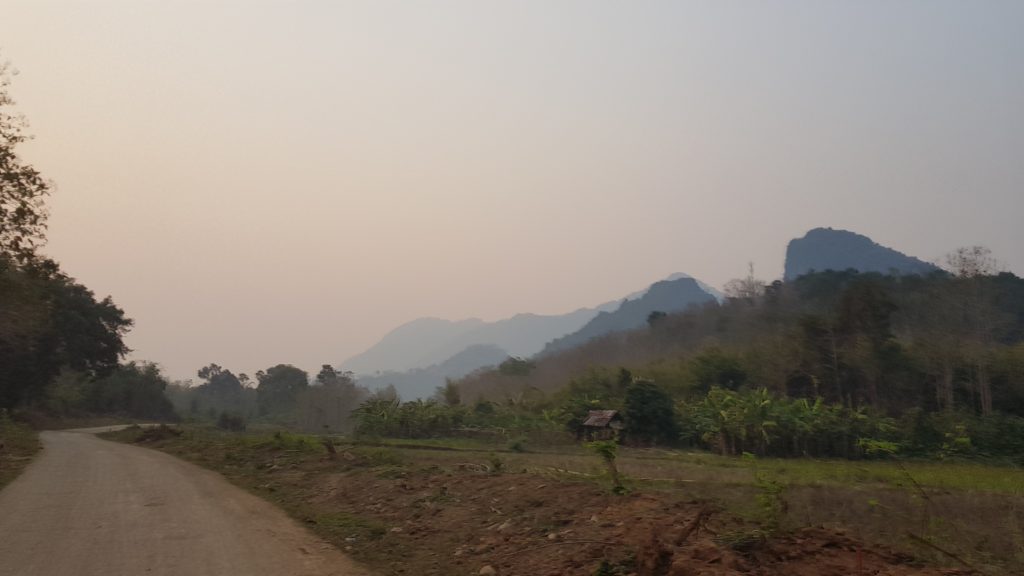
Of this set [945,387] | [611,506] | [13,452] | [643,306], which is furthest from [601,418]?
[643,306]

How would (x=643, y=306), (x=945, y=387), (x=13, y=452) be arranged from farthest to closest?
(x=643, y=306) < (x=945, y=387) < (x=13, y=452)

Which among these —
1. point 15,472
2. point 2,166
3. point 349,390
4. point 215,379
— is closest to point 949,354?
point 15,472

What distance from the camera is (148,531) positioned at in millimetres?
8516

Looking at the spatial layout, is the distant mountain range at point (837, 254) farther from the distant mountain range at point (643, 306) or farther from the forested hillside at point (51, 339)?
the forested hillside at point (51, 339)

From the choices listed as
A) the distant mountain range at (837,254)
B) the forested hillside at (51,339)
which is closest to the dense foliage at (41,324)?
the forested hillside at (51,339)

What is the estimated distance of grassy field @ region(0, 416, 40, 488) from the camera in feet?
46.9

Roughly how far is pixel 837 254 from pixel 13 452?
124 metres

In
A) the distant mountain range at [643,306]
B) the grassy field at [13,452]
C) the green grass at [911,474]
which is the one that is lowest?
the green grass at [911,474]

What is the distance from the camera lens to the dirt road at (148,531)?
6.96 meters

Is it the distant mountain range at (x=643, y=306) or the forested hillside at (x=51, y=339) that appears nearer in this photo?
the forested hillside at (x=51, y=339)

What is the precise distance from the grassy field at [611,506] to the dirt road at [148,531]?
0.64 m

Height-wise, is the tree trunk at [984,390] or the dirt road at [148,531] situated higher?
the tree trunk at [984,390]

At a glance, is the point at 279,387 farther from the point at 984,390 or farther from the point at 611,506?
the point at 611,506

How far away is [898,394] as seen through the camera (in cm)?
2692
